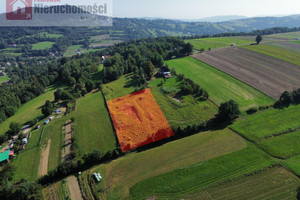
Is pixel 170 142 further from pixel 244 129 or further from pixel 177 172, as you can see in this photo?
pixel 244 129

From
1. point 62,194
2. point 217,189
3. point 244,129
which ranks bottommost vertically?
point 62,194

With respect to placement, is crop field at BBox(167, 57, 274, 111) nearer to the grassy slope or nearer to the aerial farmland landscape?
the aerial farmland landscape

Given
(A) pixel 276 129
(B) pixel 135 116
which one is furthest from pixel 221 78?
(B) pixel 135 116

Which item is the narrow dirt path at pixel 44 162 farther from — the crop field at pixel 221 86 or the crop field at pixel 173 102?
the crop field at pixel 221 86

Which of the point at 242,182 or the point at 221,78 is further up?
the point at 221,78

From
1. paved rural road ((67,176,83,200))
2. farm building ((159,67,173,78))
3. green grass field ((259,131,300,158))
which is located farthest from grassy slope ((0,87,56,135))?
green grass field ((259,131,300,158))

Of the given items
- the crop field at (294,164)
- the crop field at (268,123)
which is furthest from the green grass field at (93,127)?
the crop field at (294,164)
